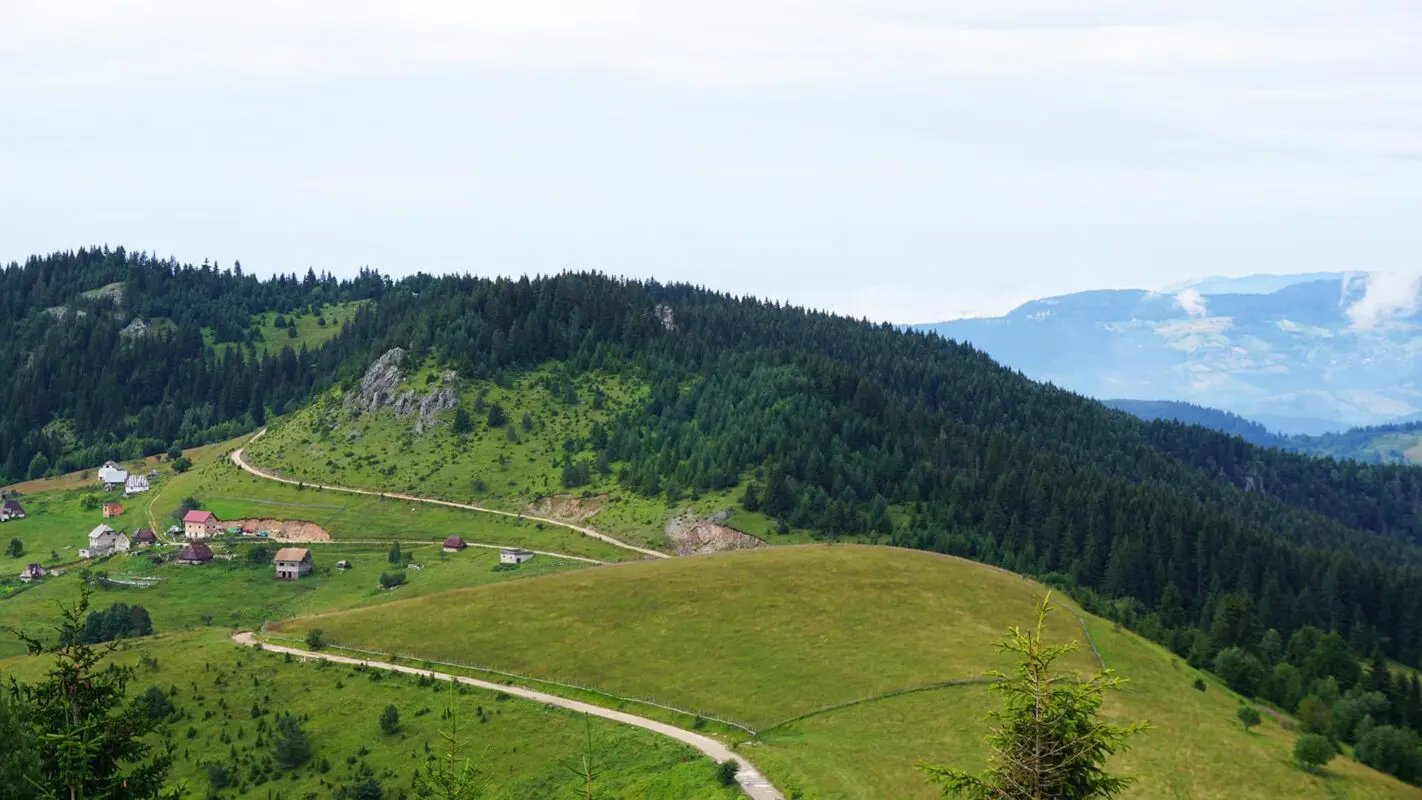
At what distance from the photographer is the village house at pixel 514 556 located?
166 metres

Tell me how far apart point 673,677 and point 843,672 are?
55.6 feet

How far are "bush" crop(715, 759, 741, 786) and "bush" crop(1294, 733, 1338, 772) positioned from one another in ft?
152

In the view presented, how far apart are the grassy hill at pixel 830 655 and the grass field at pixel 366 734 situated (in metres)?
8.36

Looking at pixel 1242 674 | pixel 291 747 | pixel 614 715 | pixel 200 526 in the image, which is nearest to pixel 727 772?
pixel 614 715

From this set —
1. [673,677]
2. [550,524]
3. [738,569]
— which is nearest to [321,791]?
[673,677]

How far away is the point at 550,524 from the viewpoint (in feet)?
630

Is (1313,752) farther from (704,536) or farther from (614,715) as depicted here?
(704,536)

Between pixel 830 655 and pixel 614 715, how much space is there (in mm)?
25009

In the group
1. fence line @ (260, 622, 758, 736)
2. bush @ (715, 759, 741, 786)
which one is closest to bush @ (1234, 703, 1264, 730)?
fence line @ (260, 622, 758, 736)

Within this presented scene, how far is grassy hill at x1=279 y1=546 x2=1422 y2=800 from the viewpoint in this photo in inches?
3140

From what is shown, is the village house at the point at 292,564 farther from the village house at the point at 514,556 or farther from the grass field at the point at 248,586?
the village house at the point at 514,556

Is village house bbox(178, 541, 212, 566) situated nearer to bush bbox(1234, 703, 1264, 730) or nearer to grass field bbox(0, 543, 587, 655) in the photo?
grass field bbox(0, 543, 587, 655)

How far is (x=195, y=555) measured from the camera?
178 metres

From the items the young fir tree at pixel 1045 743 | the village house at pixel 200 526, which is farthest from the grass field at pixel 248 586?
the young fir tree at pixel 1045 743
